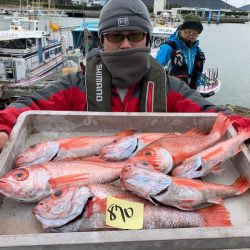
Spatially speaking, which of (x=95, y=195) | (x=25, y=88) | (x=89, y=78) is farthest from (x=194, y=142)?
(x=25, y=88)

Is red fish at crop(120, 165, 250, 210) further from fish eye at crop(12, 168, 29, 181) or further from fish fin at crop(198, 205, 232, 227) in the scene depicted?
fish eye at crop(12, 168, 29, 181)

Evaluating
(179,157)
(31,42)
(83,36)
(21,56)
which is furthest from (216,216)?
(83,36)

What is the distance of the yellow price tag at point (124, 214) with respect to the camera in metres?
1.47

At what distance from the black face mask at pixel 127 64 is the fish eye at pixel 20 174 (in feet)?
4.09

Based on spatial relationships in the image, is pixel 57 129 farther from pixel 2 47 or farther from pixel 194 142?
pixel 2 47

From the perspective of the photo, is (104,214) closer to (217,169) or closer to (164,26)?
(217,169)

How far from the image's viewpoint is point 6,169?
70.6 inches

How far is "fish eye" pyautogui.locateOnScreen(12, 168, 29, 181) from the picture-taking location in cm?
167

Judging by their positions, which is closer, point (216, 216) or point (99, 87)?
point (216, 216)

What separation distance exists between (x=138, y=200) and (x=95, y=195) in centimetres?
22

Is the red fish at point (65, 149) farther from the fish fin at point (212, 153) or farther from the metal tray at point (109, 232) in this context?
the fish fin at point (212, 153)

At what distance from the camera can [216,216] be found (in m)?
1.65

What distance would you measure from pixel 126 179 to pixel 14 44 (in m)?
18.8

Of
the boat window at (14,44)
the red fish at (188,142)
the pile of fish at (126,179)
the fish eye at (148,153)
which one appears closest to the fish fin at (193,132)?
the red fish at (188,142)
